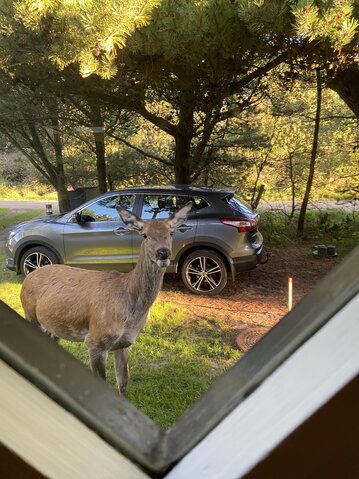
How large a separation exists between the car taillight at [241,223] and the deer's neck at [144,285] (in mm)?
1215

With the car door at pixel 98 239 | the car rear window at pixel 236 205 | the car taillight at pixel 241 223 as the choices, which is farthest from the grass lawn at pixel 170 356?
the car rear window at pixel 236 205

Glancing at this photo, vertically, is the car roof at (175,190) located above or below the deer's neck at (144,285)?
above

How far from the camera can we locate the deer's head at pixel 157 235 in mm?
1176

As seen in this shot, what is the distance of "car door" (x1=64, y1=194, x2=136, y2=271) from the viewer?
2.02 meters

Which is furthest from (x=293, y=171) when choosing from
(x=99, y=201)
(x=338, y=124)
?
(x=99, y=201)

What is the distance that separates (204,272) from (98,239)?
2.33 feet

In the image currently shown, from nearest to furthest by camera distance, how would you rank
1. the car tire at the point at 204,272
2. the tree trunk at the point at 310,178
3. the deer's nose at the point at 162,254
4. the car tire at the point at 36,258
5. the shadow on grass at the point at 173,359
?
the deer's nose at the point at 162,254
the shadow on grass at the point at 173,359
the car tire at the point at 36,258
the car tire at the point at 204,272
the tree trunk at the point at 310,178

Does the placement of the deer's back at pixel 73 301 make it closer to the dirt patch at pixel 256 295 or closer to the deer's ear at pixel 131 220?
the deer's ear at pixel 131 220

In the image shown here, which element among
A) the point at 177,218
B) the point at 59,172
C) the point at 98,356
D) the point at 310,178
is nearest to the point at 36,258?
the point at 59,172

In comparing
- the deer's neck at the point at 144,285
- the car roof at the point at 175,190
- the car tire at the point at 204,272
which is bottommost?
the car tire at the point at 204,272

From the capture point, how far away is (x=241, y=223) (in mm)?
2459

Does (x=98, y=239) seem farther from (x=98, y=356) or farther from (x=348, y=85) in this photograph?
(x=348, y=85)

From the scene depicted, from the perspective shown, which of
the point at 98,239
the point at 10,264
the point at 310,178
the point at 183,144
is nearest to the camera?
the point at 98,239

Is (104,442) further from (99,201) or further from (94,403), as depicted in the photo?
(99,201)
